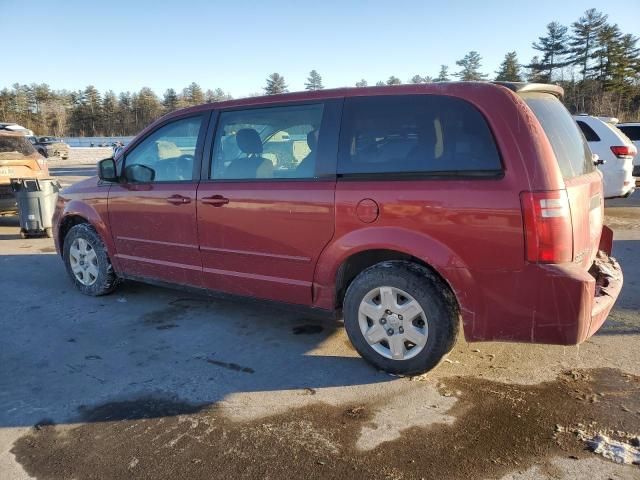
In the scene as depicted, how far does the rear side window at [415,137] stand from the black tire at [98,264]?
2950 mm

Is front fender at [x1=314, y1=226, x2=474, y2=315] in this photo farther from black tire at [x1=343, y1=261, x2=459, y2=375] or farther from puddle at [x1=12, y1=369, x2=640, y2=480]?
puddle at [x1=12, y1=369, x2=640, y2=480]

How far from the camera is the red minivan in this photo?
2949 mm

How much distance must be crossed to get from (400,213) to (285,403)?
139 centimetres

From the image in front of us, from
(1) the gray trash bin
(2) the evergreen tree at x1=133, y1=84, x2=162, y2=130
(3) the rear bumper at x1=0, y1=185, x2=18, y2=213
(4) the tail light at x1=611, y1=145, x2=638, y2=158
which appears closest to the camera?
(1) the gray trash bin

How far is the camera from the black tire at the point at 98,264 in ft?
17.2

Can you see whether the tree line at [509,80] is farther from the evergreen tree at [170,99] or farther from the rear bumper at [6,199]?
the rear bumper at [6,199]

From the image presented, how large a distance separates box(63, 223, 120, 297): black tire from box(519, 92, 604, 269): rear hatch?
415 centimetres

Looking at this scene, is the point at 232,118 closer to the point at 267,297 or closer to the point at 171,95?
the point at 267,297

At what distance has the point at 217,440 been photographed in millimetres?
2818

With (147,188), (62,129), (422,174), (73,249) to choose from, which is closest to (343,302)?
(422,174)

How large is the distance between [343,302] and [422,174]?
1.08 m

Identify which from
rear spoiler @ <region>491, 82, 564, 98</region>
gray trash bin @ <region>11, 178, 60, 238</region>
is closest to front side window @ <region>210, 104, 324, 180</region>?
rear spoiler @ <region>491, 82, 564, 98</region>

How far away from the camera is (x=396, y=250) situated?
3.31 meters

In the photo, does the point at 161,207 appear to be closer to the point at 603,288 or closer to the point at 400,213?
the point at 400,213
